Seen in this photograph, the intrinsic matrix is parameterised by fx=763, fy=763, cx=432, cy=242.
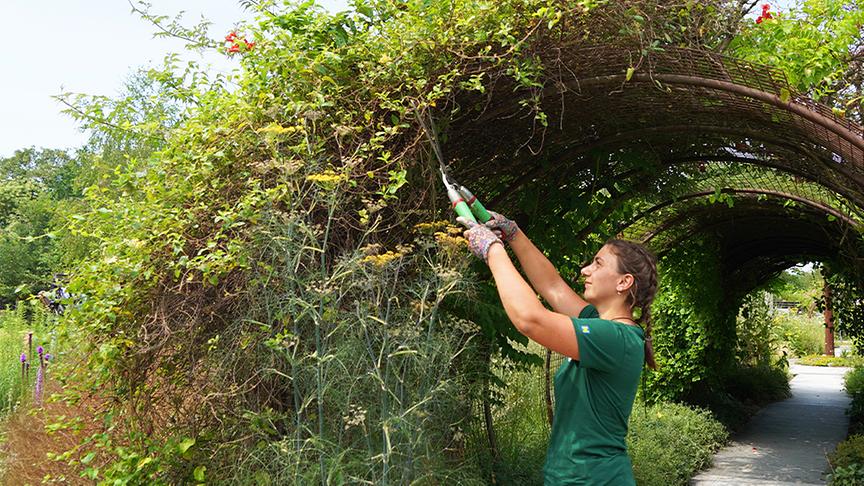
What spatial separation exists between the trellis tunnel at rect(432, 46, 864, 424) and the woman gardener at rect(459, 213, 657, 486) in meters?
0.93

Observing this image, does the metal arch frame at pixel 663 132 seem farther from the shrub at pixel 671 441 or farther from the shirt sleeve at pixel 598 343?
the shrub at pixel 671 441

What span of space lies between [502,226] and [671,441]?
5.27 meters

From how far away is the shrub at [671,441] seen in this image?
607 centimetres

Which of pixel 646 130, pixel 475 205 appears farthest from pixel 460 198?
pixel 646 130

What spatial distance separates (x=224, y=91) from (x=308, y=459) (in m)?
1.51

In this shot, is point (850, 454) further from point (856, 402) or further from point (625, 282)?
point (625, 282)

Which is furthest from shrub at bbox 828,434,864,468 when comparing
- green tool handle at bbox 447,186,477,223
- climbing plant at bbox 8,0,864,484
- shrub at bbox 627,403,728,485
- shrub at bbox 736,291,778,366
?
green tool handle at bbox 447,186,477,223

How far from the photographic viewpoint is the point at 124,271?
2.64 m

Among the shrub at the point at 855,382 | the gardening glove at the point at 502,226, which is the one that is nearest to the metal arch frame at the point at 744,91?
the gardening glove at the point at 502,226

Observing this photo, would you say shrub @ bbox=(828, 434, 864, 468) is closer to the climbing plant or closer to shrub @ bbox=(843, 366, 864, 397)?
the climbing plant

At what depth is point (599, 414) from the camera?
2209 millimetres

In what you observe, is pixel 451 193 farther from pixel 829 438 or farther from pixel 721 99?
pixel 829 438

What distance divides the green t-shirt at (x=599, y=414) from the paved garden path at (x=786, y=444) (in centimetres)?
508

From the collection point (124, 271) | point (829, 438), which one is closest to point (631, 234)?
point (829, 438)
